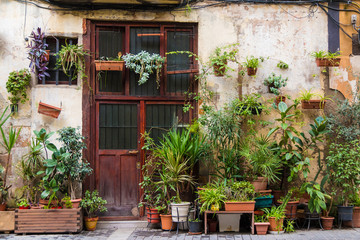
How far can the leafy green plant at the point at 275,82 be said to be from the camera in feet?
23.2

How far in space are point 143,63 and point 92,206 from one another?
8.28 ft

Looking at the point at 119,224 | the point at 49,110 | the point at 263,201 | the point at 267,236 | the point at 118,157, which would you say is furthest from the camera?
the point at 118,157

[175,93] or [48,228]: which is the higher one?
[175,93]

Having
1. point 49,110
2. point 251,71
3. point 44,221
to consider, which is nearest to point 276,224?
point 251,71

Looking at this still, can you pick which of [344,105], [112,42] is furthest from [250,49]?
[112,42]

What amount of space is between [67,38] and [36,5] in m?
0.76

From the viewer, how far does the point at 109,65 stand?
7035 mm

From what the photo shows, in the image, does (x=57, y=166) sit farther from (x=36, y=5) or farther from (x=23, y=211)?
(x=36, y=5)

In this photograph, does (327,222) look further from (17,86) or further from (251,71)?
(17,86)

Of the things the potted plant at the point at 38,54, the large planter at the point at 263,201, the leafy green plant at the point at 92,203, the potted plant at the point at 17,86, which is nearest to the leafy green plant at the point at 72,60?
the potted plant at the point at 38,54

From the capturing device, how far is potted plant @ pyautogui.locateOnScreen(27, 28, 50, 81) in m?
6.96

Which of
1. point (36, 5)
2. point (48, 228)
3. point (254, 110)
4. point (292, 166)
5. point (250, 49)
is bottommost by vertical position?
point (48, 228)

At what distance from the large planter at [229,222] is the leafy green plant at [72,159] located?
2273 millimetres

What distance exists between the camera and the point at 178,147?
6699mm
